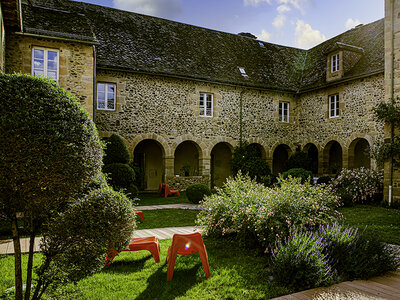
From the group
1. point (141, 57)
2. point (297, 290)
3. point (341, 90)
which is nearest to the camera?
point (297, 290)

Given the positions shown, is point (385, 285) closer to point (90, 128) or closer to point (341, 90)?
point (90, 128)

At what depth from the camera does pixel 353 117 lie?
1429 cm

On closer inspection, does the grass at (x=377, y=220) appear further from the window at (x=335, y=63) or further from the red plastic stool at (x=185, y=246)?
the window at (x=335, y=63)

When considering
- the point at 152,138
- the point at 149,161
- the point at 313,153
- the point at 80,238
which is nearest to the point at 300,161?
the point at 313,153

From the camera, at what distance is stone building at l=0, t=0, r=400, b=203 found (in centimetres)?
1238

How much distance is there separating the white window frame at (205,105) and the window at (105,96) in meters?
4.25

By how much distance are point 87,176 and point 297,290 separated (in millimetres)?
2613

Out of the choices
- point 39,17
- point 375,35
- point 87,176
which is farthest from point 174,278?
point 375,35

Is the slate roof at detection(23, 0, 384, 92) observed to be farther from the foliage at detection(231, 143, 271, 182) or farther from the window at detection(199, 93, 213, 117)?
the foliage at detection(231, 143, 271, 182)

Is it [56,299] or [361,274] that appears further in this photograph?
[361,274]

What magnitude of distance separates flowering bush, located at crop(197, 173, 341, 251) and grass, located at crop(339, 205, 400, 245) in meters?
1.43

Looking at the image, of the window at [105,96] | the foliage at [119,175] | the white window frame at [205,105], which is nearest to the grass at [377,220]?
the foliage at [119,175]

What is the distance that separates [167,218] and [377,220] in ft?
17.0

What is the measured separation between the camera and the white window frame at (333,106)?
50.3ft
